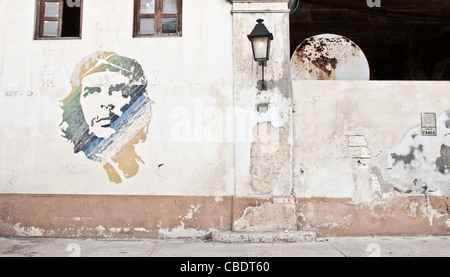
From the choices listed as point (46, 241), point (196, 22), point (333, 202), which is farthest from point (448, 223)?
point (46, 241)

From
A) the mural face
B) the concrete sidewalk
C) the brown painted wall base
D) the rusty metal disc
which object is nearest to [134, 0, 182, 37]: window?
the mural face

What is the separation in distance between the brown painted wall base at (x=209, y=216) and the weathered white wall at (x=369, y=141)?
22cm

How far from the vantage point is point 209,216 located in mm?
5770

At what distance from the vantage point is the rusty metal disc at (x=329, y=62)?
6293mm

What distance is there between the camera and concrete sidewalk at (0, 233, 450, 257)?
4871 mm

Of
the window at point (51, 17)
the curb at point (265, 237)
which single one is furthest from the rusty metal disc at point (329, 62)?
the window at point (51, 17)

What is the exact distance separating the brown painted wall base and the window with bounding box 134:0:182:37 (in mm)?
2876

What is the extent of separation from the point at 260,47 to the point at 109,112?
2728mm

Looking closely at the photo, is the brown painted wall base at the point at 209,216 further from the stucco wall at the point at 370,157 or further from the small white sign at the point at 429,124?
the small white sign at the point at 429,124

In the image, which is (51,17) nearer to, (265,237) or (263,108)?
(263,108)

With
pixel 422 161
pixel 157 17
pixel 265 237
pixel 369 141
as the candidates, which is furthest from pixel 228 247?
pixel 157 17

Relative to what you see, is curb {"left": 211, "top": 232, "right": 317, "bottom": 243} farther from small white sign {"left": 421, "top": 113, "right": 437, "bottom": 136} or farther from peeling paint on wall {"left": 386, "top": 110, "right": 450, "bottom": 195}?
small white sign {"left": 421, "top": 113, "right": 437, "bottom": 136}

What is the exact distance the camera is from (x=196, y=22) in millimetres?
6098
